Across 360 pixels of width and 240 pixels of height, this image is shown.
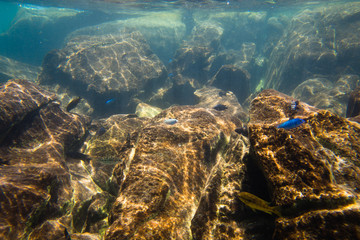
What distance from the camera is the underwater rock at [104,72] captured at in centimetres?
1228

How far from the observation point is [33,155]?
5375mm

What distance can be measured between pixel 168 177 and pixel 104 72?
38.9 ft

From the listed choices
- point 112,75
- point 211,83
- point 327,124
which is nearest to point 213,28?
point 211,83

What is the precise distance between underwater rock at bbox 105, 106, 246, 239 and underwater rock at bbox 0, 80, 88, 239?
1918 millimetres

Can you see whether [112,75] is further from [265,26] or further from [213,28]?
[265,26]

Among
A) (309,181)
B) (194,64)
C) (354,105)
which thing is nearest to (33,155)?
(309,181)

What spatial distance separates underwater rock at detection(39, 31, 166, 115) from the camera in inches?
484

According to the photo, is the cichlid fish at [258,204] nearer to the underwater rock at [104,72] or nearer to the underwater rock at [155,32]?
the underwater rock at [104,72]

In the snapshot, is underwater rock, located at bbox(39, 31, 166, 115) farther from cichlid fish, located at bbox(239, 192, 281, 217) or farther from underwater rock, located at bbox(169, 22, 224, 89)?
cichlid fish, located at bbox(239, 192, 281, 217)

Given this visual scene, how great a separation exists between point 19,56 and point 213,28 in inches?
1035

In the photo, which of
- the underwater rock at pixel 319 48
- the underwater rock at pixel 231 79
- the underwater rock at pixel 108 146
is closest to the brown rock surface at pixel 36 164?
the underwater rock at pixel 108 146

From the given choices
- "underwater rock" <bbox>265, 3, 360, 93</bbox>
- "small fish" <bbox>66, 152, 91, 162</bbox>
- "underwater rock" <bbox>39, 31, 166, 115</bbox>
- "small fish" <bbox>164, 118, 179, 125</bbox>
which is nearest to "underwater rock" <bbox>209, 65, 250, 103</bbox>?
"underwater rock" <bbox>39, 31, 166, 115</bbox>

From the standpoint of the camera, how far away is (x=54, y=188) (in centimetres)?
437

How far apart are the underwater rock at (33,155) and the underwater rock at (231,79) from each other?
34.6 feet
